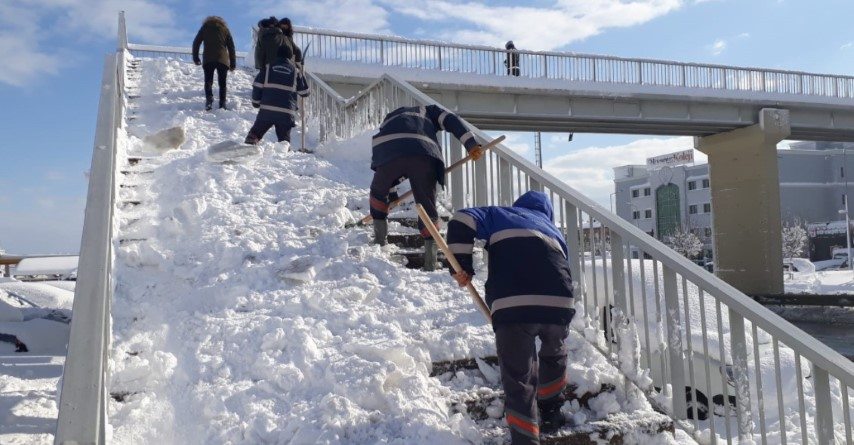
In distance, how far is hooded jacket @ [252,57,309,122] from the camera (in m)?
8.57

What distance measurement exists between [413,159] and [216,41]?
6714mm

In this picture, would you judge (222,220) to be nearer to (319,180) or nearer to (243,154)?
(319,180)

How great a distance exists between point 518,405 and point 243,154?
5.37m

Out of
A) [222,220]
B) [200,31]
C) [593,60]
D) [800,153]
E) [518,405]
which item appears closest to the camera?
[518,405]

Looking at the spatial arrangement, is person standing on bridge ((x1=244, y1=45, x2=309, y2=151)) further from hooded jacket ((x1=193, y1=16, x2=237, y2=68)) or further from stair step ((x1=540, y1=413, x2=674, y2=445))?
stair step ((x1=540, y1=413, x2=674, y2=445))

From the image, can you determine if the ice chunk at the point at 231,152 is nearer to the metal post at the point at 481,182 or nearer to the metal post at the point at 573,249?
the metal post at the point at 481,182

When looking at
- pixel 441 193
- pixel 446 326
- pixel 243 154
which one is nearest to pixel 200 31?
pixel 243 154

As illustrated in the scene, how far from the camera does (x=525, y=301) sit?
137 inches

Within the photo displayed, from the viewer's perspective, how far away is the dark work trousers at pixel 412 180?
217 inches

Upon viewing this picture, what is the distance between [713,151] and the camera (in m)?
24.6

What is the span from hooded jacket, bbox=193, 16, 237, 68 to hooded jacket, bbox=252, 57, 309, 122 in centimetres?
246

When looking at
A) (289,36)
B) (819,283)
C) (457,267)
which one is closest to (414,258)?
(457,267)

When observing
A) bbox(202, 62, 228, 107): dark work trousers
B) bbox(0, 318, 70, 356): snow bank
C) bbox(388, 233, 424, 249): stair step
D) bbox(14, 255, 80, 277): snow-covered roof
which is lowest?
bbox(0, 318, 70, 356): snow bank

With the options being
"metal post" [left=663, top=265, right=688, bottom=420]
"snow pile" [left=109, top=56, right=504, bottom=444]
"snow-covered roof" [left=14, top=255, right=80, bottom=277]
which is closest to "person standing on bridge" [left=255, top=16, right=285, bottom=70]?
"snow pile" [left=109, top=56, right=504, bottom=444]
